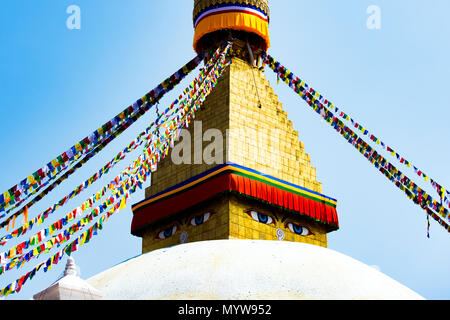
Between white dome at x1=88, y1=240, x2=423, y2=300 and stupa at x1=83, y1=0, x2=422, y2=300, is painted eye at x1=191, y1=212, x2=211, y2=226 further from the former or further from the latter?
white dome at x1=88, y1=240, x2=423, y2=300

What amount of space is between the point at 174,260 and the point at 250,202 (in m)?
5.12

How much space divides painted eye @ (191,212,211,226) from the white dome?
457cm

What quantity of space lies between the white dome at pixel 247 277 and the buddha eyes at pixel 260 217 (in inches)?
175

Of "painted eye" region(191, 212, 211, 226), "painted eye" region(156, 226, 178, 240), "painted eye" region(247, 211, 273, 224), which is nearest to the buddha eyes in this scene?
"painted eye" region(247, 211, 273, 224)

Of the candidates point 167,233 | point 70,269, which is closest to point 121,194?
point 70,269

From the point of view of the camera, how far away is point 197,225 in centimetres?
1310

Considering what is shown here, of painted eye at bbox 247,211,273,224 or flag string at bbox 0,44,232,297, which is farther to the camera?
painted eye at bbox 247,211,273,224

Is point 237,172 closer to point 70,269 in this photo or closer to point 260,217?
point 260,217

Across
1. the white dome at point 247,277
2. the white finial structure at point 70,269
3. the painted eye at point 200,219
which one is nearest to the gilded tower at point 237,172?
the painted eye at point 200,219

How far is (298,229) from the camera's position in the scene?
44.3ft

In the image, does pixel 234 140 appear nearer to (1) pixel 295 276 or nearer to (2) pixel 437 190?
(2) pixel 437 190

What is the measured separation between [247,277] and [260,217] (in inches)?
234

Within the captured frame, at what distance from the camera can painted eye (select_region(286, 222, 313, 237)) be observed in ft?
44.0

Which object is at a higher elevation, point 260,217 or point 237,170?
point 237,170
